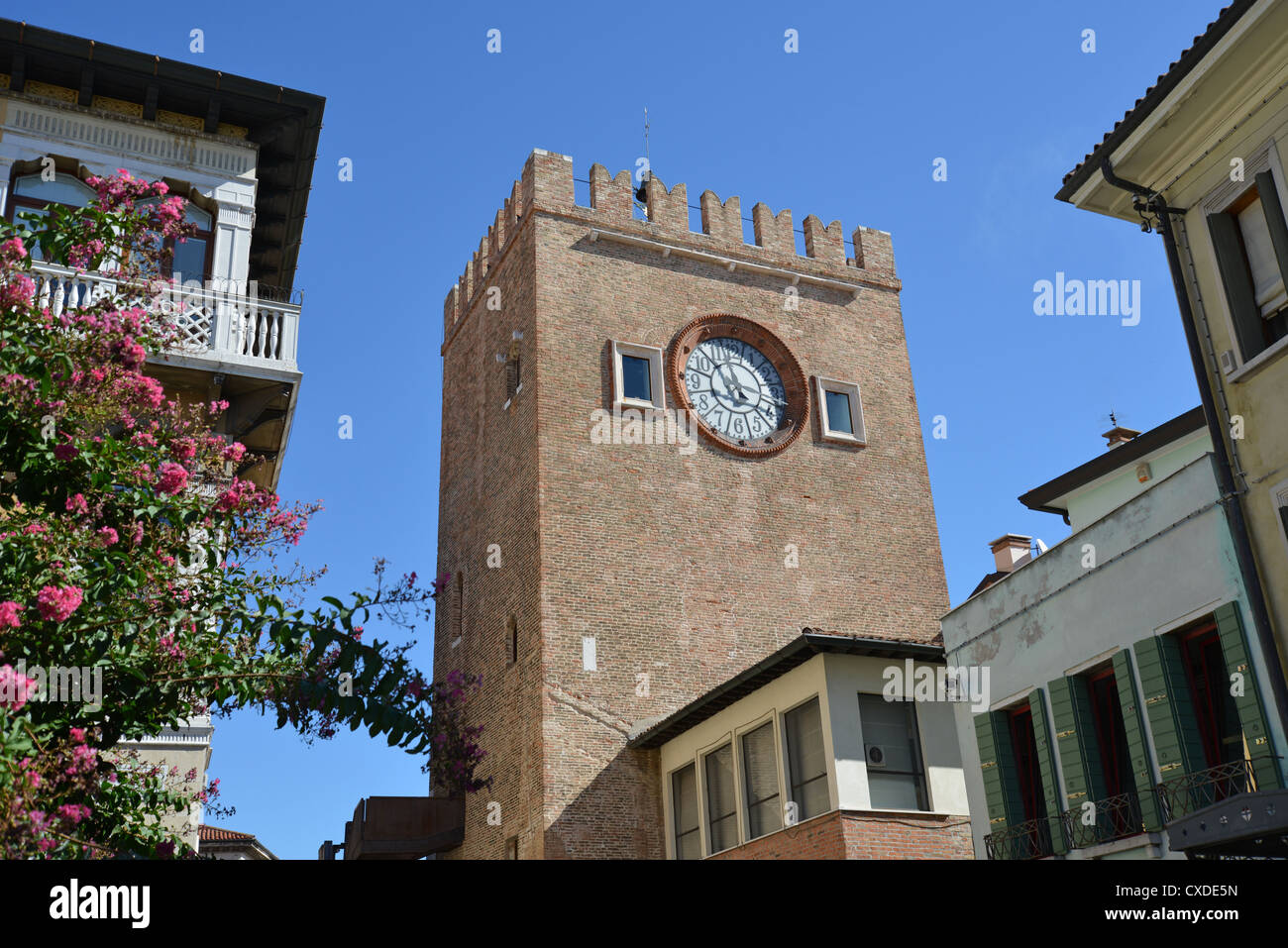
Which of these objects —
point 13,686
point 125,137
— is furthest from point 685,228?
point 13,686

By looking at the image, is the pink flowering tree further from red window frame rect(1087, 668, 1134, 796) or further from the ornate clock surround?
the ornate clock surround

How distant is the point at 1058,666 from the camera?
48.1ft

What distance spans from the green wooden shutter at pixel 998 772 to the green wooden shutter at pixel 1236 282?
5564mm

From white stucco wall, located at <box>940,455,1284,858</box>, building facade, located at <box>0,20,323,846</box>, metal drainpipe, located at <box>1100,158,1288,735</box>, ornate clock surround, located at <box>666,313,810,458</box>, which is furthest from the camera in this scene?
ornate clock surround, located at <box>666,313,810,458</box>

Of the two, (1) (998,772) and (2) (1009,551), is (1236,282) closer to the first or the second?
(1) (998,772)

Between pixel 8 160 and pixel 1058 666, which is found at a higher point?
pixel 8 160

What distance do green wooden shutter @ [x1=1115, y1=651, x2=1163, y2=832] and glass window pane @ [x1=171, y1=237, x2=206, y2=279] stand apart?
11.3 metres

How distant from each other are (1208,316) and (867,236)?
18463mm

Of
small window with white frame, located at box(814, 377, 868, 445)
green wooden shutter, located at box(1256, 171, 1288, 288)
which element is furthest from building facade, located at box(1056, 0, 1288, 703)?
small window with white frame, located at box(814, 377, 868, 445)

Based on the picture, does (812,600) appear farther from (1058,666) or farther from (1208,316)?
(1208,316)

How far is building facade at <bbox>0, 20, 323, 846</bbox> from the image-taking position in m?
13.6

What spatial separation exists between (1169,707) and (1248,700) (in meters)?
1.02

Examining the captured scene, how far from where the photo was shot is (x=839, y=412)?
28.4 m
